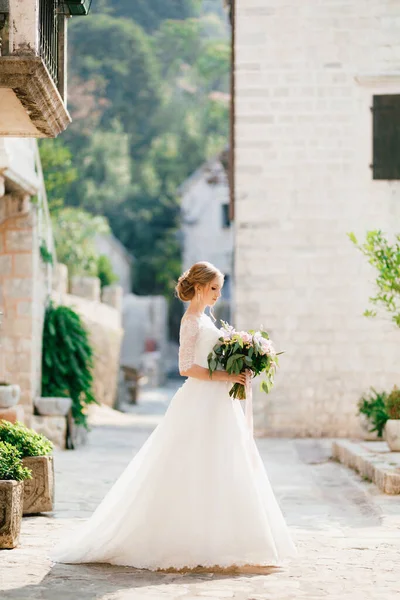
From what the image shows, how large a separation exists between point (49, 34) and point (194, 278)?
319 centimetres

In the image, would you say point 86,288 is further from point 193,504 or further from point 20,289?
point 193,504

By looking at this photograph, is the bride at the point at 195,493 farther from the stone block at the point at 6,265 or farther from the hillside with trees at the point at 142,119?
the hillside with trees at the point at 142,119

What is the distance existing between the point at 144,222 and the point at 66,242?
17.6 meters

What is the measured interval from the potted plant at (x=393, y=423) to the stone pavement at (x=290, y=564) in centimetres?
55

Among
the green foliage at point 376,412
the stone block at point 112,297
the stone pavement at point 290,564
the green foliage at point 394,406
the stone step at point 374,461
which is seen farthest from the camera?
the stone block at point 112,297

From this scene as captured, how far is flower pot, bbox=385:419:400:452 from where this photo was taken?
1088 cm

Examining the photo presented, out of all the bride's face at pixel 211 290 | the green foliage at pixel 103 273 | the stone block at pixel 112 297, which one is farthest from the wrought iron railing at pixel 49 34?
the green foliage at pixel 103 273

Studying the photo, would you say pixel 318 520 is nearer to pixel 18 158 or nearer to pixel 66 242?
pixel 18 158

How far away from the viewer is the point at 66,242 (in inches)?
1202

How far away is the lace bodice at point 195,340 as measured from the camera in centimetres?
629

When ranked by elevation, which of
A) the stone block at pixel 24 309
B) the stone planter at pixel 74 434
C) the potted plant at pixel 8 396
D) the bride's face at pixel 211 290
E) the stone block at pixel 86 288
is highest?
the stone block at pixel 86 288

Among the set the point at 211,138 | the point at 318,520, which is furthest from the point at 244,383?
the point at 211,138

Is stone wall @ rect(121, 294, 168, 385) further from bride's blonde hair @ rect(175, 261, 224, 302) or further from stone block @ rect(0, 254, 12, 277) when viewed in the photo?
bride's blonde hair @ rect(175, 261, 224, 302)

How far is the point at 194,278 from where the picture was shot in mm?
6336
